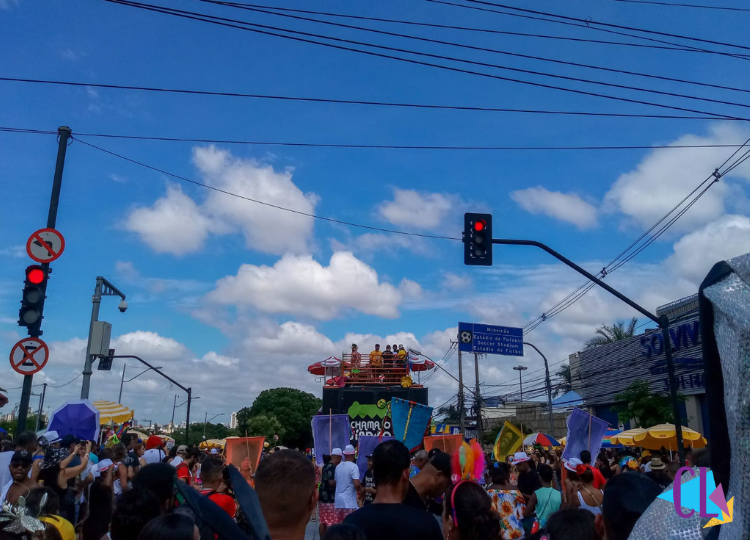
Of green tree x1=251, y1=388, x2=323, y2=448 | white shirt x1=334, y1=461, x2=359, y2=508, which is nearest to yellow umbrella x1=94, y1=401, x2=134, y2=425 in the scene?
white shirt x1=334, y1=461, x2=359, y2=508

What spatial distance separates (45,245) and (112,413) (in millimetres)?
Result: 9333

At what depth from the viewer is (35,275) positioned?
26.2ft

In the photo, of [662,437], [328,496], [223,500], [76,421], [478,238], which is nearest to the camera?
[223,500]

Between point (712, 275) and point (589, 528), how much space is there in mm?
2925

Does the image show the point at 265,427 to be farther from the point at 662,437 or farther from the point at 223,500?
the point at 223,500

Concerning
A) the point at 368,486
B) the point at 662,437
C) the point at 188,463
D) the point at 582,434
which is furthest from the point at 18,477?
the point at 662,437

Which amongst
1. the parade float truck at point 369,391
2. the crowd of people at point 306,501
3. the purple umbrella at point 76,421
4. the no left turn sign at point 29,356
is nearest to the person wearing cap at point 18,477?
the crowd of people at point 306,501

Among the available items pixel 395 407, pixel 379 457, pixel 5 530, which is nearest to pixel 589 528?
pixel 379 457

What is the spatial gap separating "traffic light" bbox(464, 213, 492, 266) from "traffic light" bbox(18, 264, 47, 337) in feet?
24.8

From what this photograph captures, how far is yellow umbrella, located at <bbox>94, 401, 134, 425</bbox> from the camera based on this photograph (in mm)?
15727

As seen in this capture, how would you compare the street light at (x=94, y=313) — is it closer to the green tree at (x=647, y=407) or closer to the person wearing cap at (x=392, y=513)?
the person wearing cap at (x=392, y=513)

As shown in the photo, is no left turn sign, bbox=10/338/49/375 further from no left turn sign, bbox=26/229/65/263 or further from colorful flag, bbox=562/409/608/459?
colorful flag, bbox=562/409/608/459

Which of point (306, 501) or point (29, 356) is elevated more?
point (29, 356)

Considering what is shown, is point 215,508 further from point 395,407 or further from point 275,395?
point 275,395
